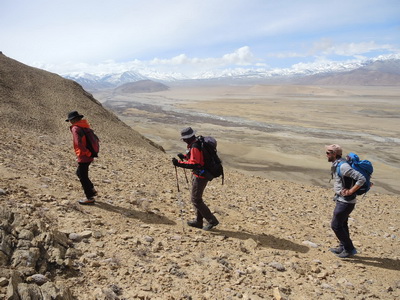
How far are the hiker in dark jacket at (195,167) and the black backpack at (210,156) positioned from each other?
0.08m

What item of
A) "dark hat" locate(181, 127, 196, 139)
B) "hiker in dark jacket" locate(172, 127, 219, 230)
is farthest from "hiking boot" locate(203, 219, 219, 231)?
"dark hat" locate(181, 127, 196, 139)

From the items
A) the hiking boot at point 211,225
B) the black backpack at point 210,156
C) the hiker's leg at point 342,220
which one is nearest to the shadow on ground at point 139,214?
the hiking boot at point 211,225

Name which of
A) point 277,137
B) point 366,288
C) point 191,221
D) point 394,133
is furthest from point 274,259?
point 394,133

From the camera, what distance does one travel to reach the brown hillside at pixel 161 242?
11.9 feet

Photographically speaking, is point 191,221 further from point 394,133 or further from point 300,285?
point 394,133

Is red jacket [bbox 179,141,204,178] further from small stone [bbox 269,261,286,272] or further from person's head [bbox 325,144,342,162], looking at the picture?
person's head [bbox 325,144,342,162]

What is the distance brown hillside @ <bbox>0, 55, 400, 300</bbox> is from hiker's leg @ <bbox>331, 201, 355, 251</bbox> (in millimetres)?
324

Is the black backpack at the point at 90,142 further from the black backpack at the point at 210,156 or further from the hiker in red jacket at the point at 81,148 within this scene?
the black backpack at the point at 210,156

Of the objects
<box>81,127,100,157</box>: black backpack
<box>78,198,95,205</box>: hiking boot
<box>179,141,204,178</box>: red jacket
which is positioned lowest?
<box>78,198,95,205</box>: hiking boot

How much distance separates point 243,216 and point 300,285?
123 inches

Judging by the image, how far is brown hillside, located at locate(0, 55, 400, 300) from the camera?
363cm

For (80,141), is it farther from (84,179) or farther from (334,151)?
(334,151)

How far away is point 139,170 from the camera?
1078cm

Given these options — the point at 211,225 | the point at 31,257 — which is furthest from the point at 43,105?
the point at 31,257
